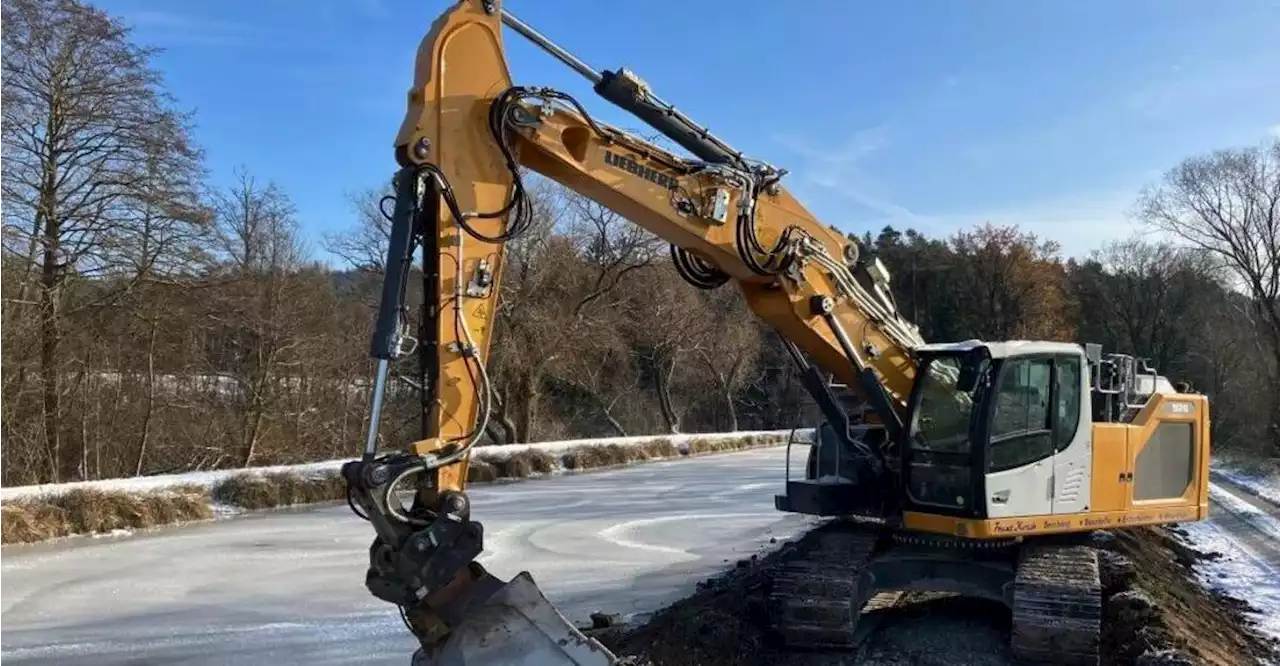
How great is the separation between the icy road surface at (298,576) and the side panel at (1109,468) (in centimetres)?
380

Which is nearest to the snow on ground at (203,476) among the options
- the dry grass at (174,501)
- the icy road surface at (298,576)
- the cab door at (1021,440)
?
the dry grass at (174,501)

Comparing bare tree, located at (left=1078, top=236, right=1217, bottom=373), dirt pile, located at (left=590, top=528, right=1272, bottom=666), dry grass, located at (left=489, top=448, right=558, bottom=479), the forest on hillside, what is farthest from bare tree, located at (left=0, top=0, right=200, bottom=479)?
bare tree, located at (left=1078, top=236, right=1217, bottom=373)

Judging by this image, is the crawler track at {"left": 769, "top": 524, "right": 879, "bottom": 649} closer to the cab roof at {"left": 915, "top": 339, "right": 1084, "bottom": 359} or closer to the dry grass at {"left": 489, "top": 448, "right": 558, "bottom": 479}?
the cab roof at {"left": 915, "top": 339, "right": 1084, "bottom": 359}

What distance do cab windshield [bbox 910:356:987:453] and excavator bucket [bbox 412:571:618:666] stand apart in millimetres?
3592

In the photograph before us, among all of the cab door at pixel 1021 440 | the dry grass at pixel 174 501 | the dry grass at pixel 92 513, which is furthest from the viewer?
the dry grass at pixel 174 501

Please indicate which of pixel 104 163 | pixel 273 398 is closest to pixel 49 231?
pixel 104 163

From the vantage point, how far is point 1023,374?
287 inches

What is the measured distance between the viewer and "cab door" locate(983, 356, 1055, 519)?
23.1ft

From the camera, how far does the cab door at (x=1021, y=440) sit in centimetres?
705

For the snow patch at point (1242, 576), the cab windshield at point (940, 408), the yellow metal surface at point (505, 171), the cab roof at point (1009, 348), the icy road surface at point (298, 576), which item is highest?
the yellow metal surface at point (505, 171)

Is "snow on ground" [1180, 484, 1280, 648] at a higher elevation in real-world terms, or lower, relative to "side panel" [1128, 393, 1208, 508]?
lower

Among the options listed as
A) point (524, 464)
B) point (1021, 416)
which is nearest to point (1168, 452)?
point (1021, 416)

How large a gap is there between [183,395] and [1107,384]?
20248 mm

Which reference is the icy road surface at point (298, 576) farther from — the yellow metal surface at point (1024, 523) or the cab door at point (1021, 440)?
the cab door at point (1021, 440)
